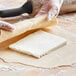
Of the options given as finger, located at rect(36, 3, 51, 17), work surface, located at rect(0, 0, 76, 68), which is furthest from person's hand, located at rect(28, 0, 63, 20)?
work surface, located at rect(0, 0, 76, 68)

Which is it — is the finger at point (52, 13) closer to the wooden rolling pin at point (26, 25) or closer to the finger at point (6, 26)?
the wooden rolling pin at point (26, 25)

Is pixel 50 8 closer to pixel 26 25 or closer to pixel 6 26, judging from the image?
pixel 26 25

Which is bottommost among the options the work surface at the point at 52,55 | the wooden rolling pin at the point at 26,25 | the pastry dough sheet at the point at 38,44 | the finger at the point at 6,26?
the work surface at the point at 52,55

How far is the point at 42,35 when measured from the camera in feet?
3.04

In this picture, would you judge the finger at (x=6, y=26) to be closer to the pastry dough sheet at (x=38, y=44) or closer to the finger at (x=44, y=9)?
the pastry dough sheet at (x=38, y=44)

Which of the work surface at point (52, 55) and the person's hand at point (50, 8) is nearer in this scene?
the work surface at point (52, 55)

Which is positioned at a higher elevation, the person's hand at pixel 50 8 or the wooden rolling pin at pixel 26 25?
the person's hand at pixel 50 8

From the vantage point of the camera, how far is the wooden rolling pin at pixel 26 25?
0.85m

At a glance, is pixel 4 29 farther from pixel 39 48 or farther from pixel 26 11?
pixel 26 11

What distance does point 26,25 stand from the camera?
92 cm

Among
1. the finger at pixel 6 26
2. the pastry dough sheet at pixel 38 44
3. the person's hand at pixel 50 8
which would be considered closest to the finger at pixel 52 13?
the person's hand at pixel 50 8

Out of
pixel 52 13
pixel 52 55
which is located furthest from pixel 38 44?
pixel 52 13

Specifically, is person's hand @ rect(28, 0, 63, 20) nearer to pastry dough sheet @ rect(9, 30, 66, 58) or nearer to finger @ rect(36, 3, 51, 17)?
finger @ rect(36, 3, 51, 17)

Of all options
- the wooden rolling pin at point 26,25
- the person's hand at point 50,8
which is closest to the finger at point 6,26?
the wooden rolling pin at point 26,25
